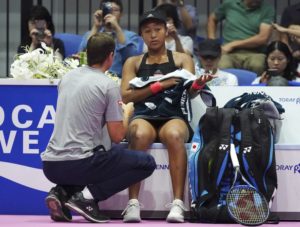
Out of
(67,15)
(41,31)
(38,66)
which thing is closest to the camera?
(38,66)

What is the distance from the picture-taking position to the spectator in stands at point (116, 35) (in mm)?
9414

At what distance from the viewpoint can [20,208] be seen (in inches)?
273

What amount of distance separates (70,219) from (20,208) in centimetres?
66

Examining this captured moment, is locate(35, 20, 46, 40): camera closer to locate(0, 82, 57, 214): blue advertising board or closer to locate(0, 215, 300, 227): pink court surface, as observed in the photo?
locate(0, 82, 57, 214): blue advertising board

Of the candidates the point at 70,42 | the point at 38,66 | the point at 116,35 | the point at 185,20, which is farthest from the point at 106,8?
the point at 38,66

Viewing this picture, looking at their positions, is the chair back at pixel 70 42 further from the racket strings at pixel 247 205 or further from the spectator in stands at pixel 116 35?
the racket strings at pixel 247 205

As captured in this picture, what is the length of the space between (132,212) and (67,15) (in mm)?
5332

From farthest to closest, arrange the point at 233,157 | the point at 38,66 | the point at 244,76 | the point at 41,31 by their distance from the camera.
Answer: the point at 41,31 < the point at 244,76 < the point at 38,66 < the point at 233,157

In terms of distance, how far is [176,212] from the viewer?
6438 mm

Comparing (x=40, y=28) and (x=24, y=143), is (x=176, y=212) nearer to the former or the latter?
(x=24, y=143)

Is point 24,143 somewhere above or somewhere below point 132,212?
above

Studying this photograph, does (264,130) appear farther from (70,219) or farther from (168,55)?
(70,219)

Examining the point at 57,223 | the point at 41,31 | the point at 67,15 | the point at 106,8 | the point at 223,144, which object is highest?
the point at 106,8

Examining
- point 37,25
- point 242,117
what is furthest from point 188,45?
point 242,117
